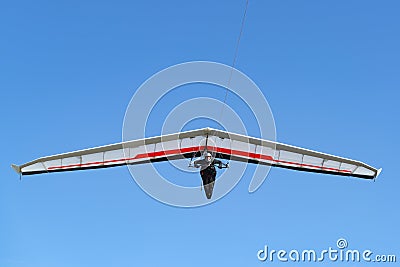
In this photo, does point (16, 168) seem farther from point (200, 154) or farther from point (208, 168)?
point (208, 168)

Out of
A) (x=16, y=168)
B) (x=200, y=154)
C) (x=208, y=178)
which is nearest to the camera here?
(x=208, y=178)

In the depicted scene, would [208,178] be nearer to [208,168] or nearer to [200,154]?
[208,168]

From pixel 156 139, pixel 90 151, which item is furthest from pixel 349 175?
pixel 90 151

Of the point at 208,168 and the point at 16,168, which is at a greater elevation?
the point at 16,168

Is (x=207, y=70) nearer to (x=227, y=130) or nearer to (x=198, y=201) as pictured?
(x=227, y=130)

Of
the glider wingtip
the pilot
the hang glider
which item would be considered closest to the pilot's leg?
the pilot

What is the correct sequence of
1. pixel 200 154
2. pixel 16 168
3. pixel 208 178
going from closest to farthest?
pixel 208 178 → pixel 200 154 → pixel 16 168

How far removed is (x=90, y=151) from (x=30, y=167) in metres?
5.23

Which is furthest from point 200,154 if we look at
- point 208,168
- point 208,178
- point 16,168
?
point 16,168

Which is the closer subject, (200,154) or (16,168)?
(200,154)

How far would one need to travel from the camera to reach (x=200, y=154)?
29438 mm

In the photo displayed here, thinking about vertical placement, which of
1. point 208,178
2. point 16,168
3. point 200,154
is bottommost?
→ point 208,178

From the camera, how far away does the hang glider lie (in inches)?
1151

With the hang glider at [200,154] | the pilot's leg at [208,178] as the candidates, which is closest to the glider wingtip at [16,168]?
the hang glider at [200,154]
